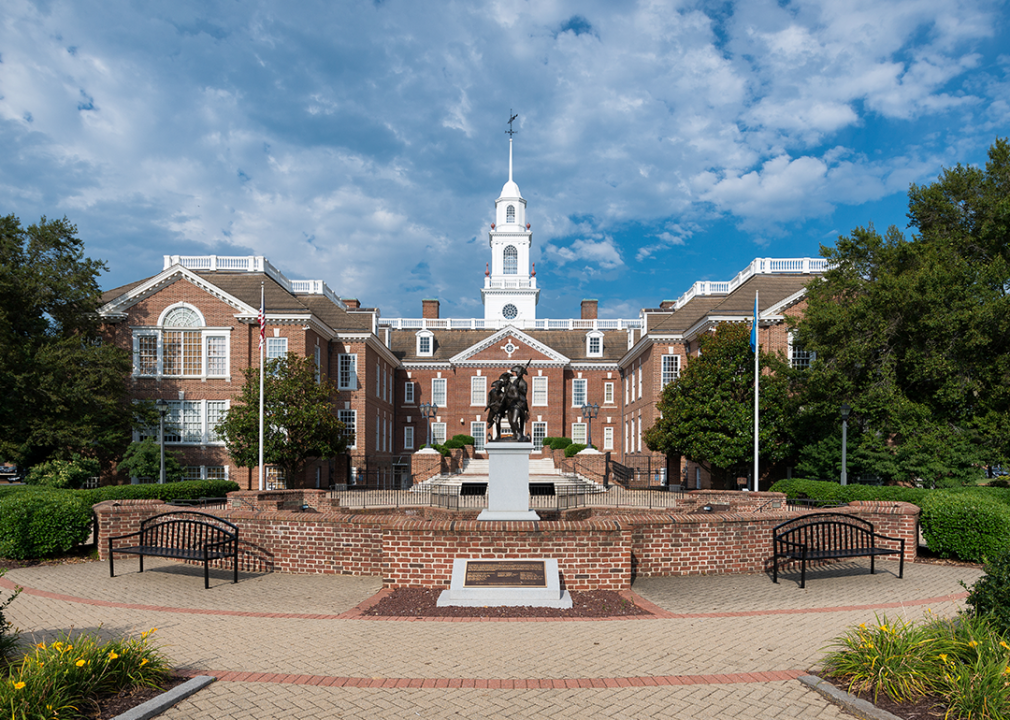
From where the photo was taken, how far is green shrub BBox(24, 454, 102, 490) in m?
25.1

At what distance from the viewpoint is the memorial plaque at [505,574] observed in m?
8.91

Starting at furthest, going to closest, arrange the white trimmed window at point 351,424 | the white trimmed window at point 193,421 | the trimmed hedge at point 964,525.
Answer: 1. the white trimmed window at point 351,424
2. the white trimmed window at point 193,421
3. the trimmed hedge at point 964,525

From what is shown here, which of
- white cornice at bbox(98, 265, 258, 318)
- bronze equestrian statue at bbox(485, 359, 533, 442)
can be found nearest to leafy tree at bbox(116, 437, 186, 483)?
white cornice at bbox(98, 265, 258, 318)

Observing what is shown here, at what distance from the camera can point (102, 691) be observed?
17.6 ft

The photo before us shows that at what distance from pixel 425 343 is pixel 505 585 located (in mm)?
43524

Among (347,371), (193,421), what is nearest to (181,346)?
(193,421)

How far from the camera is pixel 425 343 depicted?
2035 inches

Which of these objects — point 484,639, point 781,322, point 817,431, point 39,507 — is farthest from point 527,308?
point 484,639

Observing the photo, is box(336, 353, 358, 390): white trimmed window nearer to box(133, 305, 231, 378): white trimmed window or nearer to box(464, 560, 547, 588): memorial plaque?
box(133, 305, 231, 378): white trimmed window

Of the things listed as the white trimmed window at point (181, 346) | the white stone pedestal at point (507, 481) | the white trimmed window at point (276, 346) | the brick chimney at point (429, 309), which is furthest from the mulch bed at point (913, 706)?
the brick chimney at point (429, 309)

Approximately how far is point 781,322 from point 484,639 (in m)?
28.5

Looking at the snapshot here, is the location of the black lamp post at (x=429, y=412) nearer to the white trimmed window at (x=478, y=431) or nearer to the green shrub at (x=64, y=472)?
the white trimmed window at (x=478, y=431)

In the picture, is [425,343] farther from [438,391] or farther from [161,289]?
[161,289]

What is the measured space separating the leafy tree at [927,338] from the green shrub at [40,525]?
24009 mm
